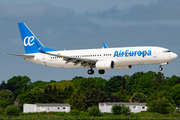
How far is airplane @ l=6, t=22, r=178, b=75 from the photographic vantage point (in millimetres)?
68062

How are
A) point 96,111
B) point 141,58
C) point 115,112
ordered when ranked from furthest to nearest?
point 115,112 → point 96,111 → point 141,58

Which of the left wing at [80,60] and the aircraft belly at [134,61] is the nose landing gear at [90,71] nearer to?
the left wing at [80,60]

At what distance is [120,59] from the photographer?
69500 mm

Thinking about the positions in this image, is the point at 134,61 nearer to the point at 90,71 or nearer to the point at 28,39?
the point at 90,71

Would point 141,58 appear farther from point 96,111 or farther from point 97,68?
point 96,111

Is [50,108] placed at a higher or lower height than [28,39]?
lower

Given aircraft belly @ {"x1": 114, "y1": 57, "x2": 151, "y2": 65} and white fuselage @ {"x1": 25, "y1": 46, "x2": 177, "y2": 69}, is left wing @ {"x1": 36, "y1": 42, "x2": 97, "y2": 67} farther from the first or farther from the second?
aircraft belly @ {"x1": 114, "y1": 57, "x2": 151, "y2": 65}

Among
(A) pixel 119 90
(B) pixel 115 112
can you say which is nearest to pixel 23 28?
(B) pixel 115 112

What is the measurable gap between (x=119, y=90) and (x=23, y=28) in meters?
118

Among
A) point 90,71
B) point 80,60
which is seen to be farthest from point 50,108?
point 80,60

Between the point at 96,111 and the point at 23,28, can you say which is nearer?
the point at 23,28

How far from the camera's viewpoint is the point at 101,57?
7194cm

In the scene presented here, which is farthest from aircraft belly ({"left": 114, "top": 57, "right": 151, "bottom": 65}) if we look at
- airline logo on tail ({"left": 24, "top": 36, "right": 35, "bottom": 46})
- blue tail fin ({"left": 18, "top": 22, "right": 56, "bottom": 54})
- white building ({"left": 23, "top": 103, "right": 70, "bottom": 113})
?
white building ({"left": 23, "top": 103, "right": 70, "bottom": 113})

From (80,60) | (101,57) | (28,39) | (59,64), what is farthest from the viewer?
(28,39)
